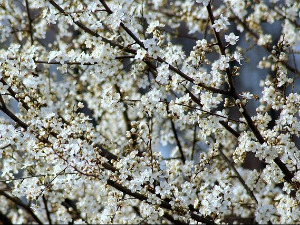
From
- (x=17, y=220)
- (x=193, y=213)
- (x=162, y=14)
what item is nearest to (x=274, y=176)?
(x=193, y=213)

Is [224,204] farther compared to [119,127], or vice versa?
[119,127]

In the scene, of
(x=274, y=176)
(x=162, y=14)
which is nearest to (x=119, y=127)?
(x=162, y=14)

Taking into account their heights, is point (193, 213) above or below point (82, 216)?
below

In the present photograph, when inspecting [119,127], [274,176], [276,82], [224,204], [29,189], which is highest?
[119,127]

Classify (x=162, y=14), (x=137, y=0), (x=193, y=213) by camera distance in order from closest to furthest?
1. (x=193, y=213)
2. (x=137, y=0)
3. (x=162, y=14)

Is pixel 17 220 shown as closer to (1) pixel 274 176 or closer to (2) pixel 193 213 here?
(2) pixel 193 213

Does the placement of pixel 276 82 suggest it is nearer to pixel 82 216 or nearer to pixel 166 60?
pixel 166 60

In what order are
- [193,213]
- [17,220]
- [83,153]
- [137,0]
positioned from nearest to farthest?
[83,153], [193,213], [137,0], [17,220]

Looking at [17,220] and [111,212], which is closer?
[111,212]

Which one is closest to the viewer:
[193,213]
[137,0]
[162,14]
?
[193,213]
